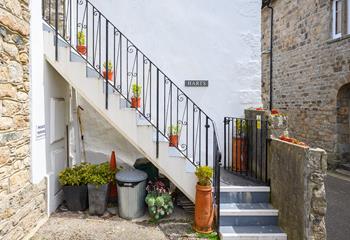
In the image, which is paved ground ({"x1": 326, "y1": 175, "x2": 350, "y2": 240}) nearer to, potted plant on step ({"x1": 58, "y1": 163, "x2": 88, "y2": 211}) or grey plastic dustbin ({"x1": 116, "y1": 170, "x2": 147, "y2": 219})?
grey plastic dustbin ({"x1": 116, "y1": 170, "x2": 147, "y2": 219})

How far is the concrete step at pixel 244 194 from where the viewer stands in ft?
15.0

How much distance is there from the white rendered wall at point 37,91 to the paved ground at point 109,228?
2.47ft

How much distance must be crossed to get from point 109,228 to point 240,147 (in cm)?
287

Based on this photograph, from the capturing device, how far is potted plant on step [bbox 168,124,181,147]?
5050mm

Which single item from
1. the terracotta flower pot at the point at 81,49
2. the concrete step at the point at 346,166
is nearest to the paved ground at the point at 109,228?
the terracotta flower pot at the point at 81,49

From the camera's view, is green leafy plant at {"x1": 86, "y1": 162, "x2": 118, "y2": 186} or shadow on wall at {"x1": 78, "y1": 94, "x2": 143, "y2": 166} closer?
green leafy plant at {"x1": 86, "y1": 162, "x2": 118, "y2": 186}

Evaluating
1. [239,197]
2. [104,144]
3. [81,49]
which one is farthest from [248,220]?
[81,49]

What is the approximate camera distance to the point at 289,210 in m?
3.86

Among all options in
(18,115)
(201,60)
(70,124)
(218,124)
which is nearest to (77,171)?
(70,124)

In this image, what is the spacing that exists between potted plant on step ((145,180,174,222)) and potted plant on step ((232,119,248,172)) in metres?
1.70

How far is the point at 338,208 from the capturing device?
17.9 feet

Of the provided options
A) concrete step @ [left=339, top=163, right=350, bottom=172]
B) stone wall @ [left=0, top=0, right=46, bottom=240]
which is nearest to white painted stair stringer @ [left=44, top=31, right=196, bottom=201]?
stone wall @ [left=0, top=0, right=46, bottom=240]

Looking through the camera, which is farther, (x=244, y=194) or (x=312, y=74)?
(x=312, y=74)

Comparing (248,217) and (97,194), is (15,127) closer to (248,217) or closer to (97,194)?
(97,194)
